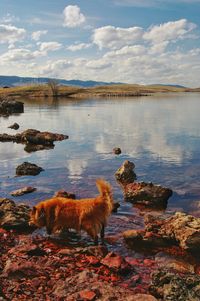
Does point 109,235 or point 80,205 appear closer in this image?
point 80,205

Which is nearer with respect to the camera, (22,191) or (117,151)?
(22,191)

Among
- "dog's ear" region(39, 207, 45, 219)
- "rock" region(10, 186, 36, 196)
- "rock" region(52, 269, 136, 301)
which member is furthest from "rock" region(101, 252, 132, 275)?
"rock" region(10, 186, 36, 196)

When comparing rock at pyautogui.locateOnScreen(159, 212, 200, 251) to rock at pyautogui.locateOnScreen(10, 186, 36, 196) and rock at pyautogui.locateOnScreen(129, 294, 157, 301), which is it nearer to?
rock at pyautogui.locateOnScreen(129, 294, 157, 301)

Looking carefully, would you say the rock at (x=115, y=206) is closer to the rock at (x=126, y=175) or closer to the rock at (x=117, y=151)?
the rock at (x=126, y=175)

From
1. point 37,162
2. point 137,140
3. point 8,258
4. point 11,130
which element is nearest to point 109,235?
point 8,258

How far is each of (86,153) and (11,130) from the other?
25328 mm

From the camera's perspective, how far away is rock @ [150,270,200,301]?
945 centimetres

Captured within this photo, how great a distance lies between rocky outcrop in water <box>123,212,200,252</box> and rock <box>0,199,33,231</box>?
440 centimetres

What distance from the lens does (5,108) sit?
108m

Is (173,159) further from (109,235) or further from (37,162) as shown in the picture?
(109,235)

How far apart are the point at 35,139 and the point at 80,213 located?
33.7m

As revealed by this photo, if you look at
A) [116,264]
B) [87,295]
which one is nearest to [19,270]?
[87,295]

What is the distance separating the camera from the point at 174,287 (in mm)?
9797

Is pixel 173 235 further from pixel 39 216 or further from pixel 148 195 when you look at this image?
pixel 148 195
